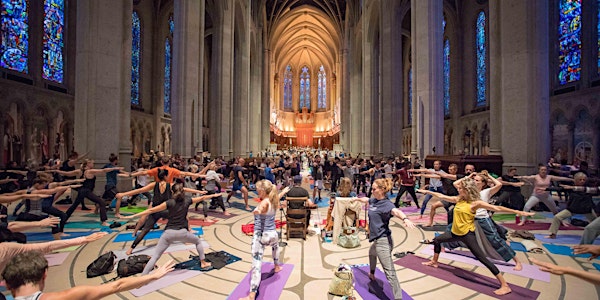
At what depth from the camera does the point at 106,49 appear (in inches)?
427

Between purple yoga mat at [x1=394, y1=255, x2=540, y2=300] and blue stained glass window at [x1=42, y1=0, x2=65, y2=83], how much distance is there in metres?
23.7

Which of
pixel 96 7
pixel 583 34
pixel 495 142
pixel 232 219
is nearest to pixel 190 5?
pixel 96 7

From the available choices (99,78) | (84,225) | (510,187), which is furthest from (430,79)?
(84,225)

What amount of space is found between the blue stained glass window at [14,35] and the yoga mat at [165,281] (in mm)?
19578

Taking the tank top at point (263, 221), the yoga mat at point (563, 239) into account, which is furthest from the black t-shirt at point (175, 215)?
the yoga mat at point (563, 239)

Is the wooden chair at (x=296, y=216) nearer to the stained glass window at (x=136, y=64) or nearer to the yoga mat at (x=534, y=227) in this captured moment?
the yoga mat at (x=534, y=227)

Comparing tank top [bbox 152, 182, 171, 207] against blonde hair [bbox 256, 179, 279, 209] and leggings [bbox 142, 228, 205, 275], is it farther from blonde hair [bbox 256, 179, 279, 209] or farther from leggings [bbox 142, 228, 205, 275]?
blonde hair [bbox 256, 179, 279, 209]

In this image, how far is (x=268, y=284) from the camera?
466 centimetres

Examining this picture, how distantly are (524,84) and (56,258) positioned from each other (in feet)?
47.7

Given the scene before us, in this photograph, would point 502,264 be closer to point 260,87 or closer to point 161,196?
point 161,196

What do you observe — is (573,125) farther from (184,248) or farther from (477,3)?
(184,248)

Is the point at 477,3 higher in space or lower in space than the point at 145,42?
higher

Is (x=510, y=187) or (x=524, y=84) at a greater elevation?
(x=524, y=84)

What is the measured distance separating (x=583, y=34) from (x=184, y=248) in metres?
24.8
